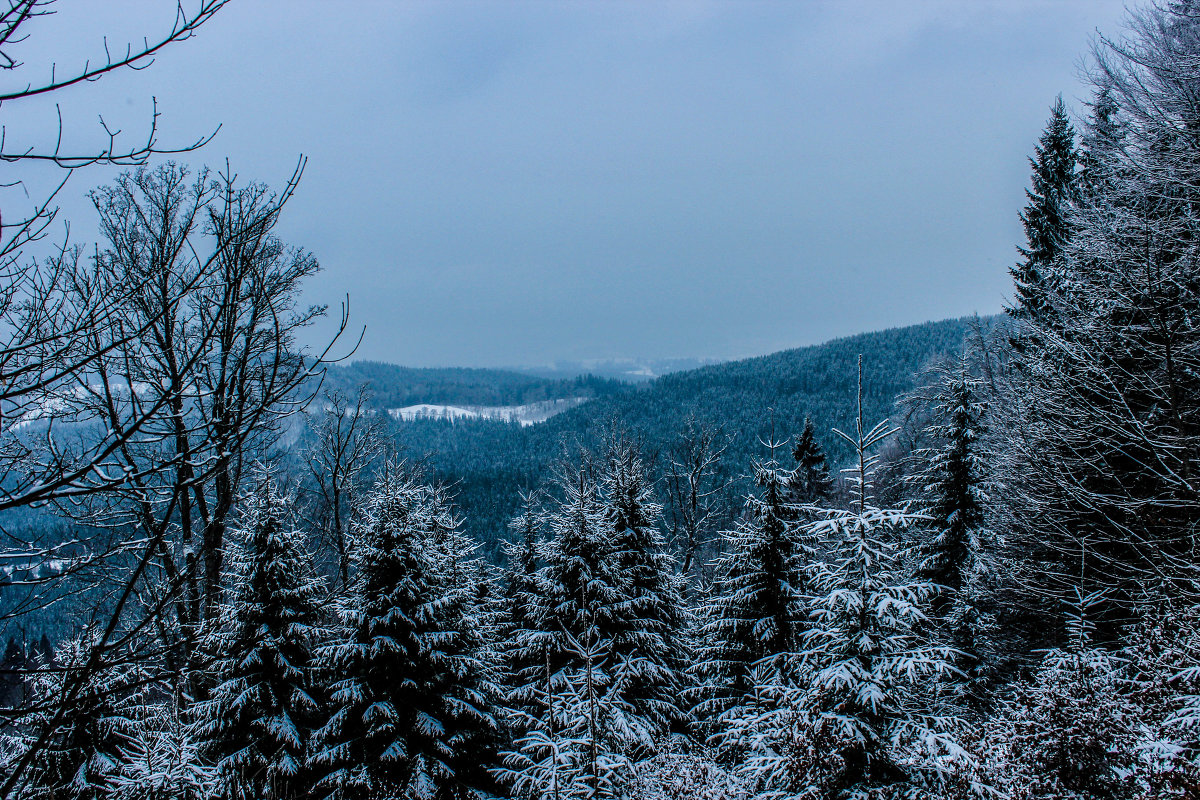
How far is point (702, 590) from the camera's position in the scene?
12.3 meters

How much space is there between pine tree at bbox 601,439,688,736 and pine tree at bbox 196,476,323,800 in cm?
603

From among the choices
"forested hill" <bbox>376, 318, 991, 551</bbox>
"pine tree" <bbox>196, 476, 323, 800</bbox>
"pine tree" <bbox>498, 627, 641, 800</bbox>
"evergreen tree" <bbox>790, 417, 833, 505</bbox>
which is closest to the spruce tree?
"pine tree" <bbox>498, 627, 641, 800</bbox>

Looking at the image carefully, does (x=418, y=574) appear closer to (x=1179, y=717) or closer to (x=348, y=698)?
(x=348, y=698)

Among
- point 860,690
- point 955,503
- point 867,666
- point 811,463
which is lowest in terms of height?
point 811,463

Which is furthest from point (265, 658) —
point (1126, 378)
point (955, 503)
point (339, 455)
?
point (1126, 378)

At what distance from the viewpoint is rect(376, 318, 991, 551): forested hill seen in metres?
96.4

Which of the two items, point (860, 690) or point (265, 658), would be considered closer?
point (860, 690)

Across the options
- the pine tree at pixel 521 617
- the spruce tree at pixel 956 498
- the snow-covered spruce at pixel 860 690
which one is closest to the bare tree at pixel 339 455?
the pine tree at pixel 521 617

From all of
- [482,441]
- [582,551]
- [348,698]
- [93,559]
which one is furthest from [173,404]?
[482,441]

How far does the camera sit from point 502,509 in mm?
91750

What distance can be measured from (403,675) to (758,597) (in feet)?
22.4

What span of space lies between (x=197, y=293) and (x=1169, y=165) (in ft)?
46.8

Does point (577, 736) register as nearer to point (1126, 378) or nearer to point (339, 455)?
point (339, 455)

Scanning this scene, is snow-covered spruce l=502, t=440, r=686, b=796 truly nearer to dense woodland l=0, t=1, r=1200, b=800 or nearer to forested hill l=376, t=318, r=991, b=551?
dense woodland l=0, t=1, r=1200, b=800
